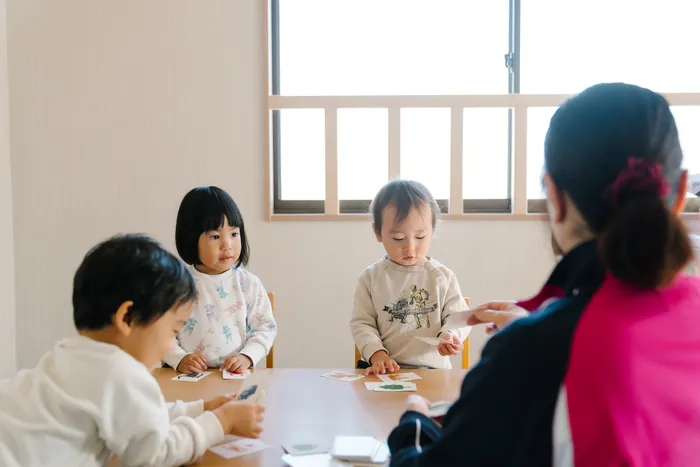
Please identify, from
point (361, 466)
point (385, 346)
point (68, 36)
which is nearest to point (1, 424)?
point (361, 466)

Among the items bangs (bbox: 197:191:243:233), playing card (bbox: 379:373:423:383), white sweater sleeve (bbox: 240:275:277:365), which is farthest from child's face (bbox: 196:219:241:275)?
playing card (bbox: 379:373:423:383)

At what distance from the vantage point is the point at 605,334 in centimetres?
73

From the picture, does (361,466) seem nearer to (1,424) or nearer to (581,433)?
(581,433)

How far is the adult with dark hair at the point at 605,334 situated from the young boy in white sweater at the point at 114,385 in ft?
1.73

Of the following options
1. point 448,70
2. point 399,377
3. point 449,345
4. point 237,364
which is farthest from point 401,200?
point 448,70

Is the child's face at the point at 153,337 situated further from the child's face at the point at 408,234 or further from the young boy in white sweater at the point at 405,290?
the child's face at the point at 408,234

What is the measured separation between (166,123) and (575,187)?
105 inches

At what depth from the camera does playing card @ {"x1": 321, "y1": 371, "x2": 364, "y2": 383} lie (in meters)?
1.75

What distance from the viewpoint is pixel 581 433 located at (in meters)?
0.72

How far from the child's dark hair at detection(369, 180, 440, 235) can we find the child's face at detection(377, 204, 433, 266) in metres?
0.02

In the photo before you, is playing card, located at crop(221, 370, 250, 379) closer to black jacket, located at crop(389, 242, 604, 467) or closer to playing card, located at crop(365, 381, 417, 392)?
playing card, located at crop(365, 381, 417, 392)

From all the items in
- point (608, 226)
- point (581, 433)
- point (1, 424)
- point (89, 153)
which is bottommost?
point (1, 424)

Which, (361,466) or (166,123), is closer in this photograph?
(361,466)

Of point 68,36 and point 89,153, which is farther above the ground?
point 68,36
